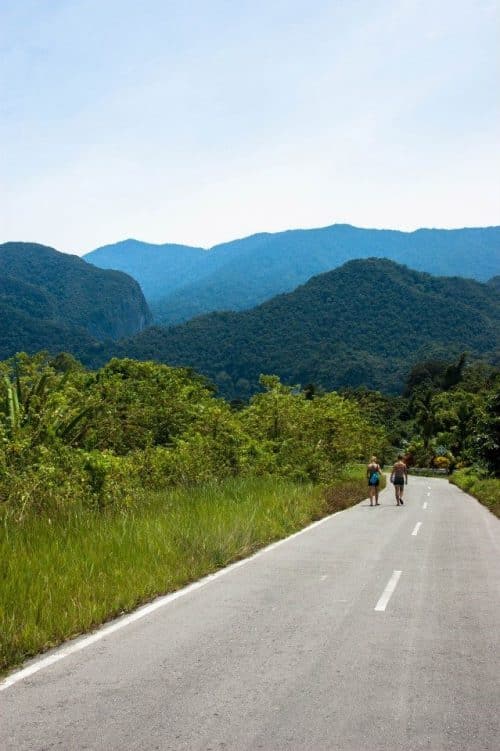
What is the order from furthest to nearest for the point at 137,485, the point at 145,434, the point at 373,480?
the point at 145,434 → the point at 373,480 → the point at 137,485

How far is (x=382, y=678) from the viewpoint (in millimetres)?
5215

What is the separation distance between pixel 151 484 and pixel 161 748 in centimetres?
1293

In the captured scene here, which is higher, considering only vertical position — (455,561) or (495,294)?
(495,294)

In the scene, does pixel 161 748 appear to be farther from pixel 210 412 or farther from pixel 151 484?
pixel 210 412

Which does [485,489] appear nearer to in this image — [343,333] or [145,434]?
[145,434]

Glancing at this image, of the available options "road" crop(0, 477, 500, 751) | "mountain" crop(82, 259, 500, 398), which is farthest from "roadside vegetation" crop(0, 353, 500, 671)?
"mountain" crop(82, 259, 500, 398)

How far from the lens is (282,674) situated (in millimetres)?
5266

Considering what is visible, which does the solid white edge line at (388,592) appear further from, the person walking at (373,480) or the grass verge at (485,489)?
the person walking at (373,480)

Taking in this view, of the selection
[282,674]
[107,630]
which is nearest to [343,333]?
[107,630]

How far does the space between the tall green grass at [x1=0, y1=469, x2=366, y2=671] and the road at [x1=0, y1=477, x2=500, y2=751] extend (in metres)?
0.34

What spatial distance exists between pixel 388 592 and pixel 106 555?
3414 millimetres

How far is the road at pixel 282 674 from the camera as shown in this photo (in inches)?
163

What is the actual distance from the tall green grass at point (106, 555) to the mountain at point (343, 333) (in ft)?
433

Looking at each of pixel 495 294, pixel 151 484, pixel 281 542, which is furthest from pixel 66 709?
pixel 495 294
